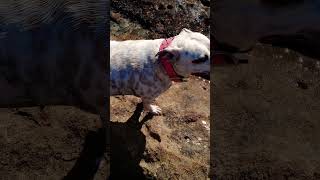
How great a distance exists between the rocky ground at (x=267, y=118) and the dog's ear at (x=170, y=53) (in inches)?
26.9

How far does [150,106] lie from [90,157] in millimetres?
804

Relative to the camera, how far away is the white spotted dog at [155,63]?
488cm

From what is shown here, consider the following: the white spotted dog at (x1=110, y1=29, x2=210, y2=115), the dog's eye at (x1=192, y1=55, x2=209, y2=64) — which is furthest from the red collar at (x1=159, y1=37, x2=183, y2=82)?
the dog's eye at (x1=192, y1=55, x2=209, y2=64)

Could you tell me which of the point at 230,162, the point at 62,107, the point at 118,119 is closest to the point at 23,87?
the point at 62,107

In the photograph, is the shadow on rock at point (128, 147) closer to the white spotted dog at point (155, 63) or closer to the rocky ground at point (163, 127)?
the rocky ground at point (163, 127)

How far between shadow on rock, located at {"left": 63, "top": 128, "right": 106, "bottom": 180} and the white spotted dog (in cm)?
44

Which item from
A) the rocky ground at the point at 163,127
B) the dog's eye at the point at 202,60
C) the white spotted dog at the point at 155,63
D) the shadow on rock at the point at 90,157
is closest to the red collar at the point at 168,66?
the white spotted dog at the point at 155,63

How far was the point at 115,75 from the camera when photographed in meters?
5.15

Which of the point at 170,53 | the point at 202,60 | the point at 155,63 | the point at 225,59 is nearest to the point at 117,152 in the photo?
the point at 155,63

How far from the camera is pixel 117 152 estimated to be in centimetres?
530

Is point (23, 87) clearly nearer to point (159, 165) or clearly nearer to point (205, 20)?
point (159, 165)

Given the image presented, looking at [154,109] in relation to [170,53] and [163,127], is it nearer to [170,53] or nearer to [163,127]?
[163,127]

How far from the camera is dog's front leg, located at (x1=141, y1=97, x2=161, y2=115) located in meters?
5.37

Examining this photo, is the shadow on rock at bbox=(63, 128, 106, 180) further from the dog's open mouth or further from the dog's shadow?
the dog's open mouth
